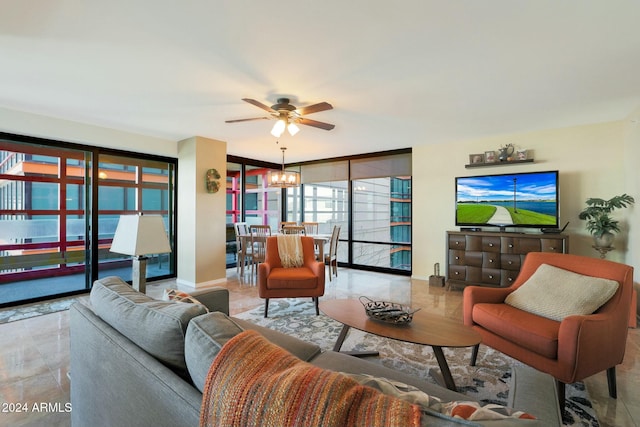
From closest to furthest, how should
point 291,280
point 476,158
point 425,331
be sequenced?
point 425,331 < point 291,280 < point 476,158

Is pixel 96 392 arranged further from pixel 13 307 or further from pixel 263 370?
pixel 13 307

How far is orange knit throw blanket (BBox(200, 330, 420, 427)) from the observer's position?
1.96 feet

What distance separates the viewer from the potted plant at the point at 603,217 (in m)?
3.46

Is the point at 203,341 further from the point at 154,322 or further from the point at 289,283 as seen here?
the point at 289,283

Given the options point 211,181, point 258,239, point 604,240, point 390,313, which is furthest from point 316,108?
point 604,240

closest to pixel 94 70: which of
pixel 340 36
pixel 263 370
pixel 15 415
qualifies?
pixel 340 36

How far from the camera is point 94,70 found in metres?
2.49

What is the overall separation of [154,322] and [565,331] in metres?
2.12

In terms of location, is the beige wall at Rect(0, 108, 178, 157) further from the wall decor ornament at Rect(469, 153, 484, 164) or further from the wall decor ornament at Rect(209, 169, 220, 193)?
the wall decor ornament at Rect(469, 153, 484, 164)

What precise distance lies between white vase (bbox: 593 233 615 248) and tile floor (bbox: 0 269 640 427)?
1.02m

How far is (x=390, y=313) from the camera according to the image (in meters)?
2.11

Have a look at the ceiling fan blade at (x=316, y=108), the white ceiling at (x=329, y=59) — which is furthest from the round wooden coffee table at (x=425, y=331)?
the white ceiling at (x=329, y=59)

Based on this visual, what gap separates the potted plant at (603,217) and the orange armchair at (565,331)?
70.9 inches

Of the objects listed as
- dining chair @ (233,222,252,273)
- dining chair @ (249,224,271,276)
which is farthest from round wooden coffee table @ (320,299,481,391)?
dining chair @ (233,222,252,273)
